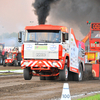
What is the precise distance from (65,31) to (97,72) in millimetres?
3785

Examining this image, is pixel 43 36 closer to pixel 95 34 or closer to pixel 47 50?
pixel 47 50

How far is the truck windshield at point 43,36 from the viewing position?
13.9 meters

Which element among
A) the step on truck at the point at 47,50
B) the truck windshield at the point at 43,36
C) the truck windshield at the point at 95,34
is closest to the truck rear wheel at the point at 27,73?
the step on truck at the point at 47,50

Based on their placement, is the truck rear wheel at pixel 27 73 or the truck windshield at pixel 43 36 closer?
the truck windshield at pixel 43 36

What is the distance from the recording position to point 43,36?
14.0m

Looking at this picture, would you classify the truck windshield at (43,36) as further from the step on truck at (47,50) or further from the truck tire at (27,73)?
the truck tire at (27,73)

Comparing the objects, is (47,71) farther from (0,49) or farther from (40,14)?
(0,49)

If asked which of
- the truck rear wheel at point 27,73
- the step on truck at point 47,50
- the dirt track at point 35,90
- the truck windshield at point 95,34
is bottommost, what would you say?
the dirt track at point 35,90

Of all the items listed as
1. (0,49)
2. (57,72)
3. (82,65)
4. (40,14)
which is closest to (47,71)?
(57,72)

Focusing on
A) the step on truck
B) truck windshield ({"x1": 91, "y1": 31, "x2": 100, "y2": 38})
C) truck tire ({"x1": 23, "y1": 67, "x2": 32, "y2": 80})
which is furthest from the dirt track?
truck windshield ({"x1": 91, "y1": 31, "x2": 100, "y2": 38})

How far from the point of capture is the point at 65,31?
47.3 ft

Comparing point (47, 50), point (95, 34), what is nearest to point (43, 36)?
point (47, 50)

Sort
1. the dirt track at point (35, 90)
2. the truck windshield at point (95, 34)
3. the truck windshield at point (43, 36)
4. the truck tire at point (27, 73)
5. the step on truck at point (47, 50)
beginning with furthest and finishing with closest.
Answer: the truck windshield at point (95, 34) < the truck tire at point (27, 73) < the truck windshield at point (43, 36) < the step on truck at point (47, 50) < the dirt track at point (35, 90)

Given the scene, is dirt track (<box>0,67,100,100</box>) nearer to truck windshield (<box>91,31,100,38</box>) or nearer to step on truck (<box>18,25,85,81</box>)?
step on truck (<box>18,25,85,81</box>)
